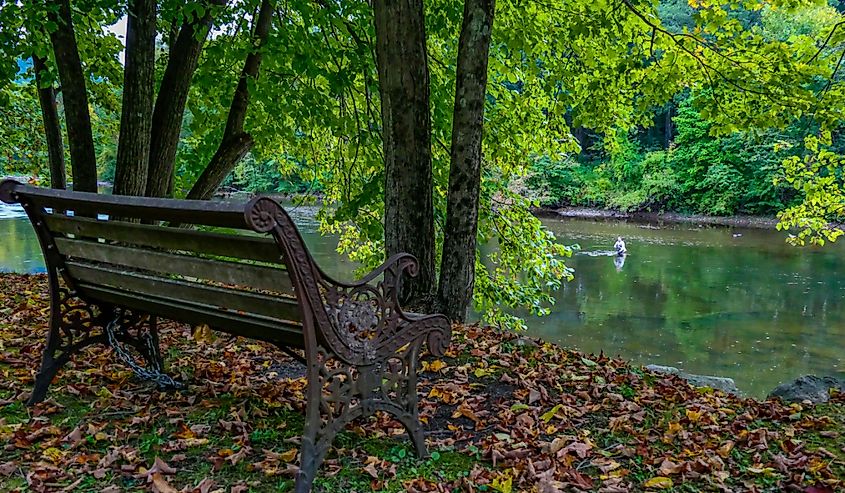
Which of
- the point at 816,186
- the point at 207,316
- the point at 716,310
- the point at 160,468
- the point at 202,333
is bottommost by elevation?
the point at 716,310

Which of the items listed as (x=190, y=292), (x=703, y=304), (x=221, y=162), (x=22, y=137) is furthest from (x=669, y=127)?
(x=190, y=292)

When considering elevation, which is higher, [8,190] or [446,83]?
[446,83]

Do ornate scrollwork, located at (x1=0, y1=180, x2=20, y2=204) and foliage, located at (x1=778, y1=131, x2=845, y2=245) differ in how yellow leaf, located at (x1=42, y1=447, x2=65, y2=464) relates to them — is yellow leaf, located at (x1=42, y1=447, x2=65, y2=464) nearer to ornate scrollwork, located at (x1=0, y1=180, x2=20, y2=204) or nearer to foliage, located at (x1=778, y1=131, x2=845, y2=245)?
ornate scrollwork, located at (x1=0, y1=180, x2=20, y2=204)

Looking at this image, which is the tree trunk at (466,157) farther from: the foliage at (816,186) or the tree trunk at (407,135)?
the foliage at (816,186)

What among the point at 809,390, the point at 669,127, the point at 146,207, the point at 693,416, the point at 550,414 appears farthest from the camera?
the point at 669,127

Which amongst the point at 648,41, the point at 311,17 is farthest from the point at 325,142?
the point at 648,41

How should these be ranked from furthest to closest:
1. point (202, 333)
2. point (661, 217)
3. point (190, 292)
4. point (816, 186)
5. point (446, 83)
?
point (661, 217)
point (816, 186)
point (446, 83)
point (202, 333)
point (190, 292)

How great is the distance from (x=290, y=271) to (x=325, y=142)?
7486mm

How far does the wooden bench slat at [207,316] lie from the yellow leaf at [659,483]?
1.66m

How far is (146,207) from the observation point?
7.86ft

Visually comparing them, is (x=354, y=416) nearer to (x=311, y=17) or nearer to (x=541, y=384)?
(x=541, y=384)

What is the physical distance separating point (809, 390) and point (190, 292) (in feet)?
14.2

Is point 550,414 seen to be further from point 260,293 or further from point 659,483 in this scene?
point 260,293

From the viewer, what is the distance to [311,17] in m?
6.17
